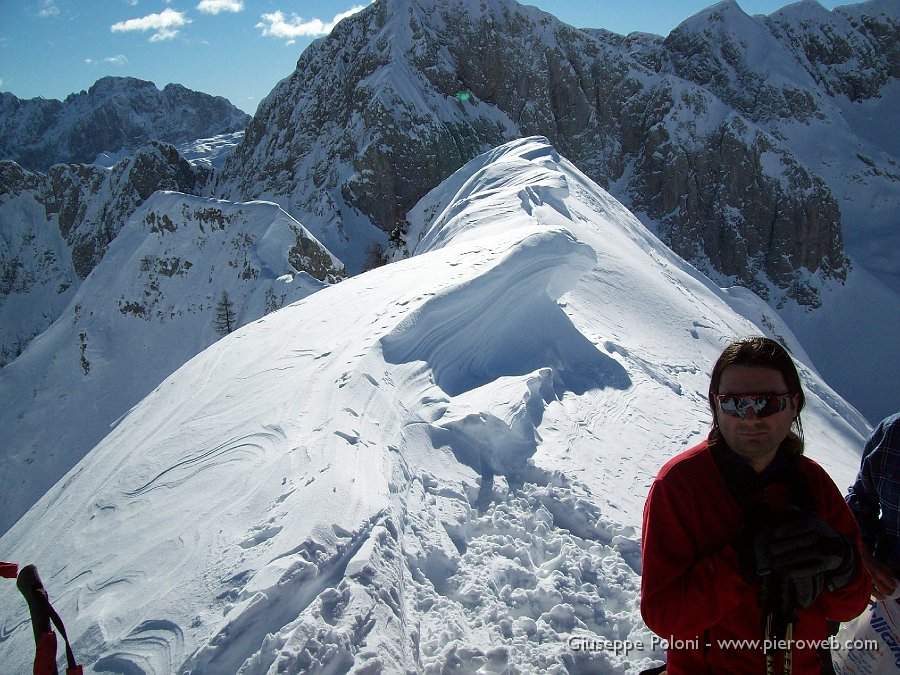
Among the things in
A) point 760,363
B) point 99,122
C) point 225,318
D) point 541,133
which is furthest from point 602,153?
point 99,122

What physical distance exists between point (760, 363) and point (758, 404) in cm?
13

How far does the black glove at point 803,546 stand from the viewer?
1566 mm

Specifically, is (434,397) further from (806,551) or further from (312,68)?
(312,68)

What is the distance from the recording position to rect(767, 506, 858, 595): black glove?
5.14 ft

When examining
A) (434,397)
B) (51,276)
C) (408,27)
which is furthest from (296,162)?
(434,397)

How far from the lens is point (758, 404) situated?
70.1 inches

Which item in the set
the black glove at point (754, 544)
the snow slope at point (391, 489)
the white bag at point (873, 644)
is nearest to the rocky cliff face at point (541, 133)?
the snow slope at point (391, 489)

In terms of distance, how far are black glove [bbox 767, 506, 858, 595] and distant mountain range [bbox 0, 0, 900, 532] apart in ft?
122

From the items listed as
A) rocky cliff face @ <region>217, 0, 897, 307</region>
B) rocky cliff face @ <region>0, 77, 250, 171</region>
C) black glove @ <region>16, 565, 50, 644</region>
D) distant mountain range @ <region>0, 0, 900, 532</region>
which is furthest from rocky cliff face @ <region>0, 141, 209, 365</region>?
rocky cliff face @ <region>0, 77, 250, 171</region>

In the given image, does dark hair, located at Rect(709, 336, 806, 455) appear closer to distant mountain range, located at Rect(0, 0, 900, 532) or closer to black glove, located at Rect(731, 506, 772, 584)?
black glove, located at Rect(731, 506, 772, 584)

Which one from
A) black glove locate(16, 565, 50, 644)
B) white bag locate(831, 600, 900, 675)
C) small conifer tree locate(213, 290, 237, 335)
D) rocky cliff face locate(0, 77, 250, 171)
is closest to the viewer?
white bag locate(831, 600, 900, 675)

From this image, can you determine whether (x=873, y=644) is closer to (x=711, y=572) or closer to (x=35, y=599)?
(x=711, y=572)

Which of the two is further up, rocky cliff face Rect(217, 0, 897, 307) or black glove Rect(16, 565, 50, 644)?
rocky cliff face Rect(217, 0, 897, 307)

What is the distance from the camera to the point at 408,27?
49.2 m
